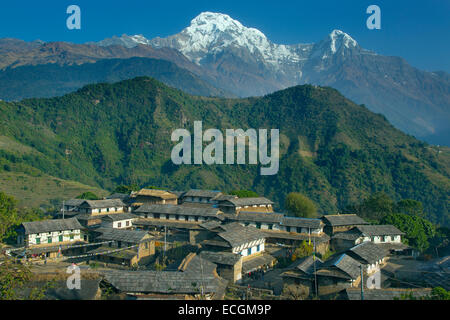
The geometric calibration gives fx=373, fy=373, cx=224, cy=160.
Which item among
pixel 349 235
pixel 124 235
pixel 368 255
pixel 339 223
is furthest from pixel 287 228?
pixel 124 235

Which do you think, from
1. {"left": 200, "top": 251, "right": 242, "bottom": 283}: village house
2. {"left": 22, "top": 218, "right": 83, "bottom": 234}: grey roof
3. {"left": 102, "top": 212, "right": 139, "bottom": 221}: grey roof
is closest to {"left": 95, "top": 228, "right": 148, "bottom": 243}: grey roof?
{"left": 22, "top": 218, "right": 83, "bottom": 234}: grey roof

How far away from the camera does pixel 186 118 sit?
628 feet

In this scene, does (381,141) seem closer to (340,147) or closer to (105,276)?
(340,147)

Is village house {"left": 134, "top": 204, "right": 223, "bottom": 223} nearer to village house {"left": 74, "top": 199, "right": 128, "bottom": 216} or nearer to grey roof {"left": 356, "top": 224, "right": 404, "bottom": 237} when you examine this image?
village house {"left": 74, "top": 199, "right": 128, "bottom": 216}

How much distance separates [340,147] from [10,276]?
13762 cm

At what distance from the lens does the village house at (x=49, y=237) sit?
4441cm

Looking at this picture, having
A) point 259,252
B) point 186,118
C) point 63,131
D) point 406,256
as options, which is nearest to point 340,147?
point 186,118

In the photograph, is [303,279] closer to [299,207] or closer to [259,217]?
[259,217]

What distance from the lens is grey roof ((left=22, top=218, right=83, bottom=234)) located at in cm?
4559

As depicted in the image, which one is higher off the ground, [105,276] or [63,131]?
[63,131]

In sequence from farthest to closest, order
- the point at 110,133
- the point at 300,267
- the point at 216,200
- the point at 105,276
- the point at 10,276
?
the point at 110,133
the point at 216,200
the point at 300,267
the point at 105,276
the point at 10,276

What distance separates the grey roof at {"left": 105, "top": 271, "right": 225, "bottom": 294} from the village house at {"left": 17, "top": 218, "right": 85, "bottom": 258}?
25.8 meters

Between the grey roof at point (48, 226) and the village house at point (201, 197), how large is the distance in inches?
877

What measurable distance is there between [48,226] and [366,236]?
40.7 meters
